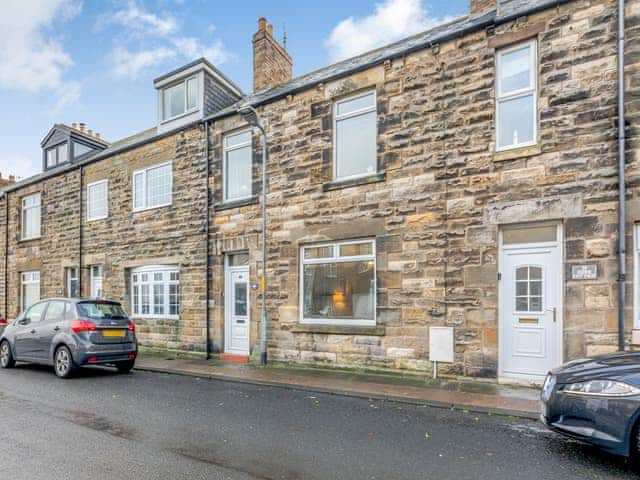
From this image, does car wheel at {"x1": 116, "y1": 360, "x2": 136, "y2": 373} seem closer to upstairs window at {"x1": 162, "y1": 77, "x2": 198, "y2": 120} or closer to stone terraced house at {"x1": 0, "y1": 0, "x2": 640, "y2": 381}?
stone terraced house at {"x1": 0, "y1": 0, "x2": 640, "y2": 381}

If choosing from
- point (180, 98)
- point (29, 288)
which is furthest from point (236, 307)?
point (29, 288)

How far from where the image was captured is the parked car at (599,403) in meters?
3.95

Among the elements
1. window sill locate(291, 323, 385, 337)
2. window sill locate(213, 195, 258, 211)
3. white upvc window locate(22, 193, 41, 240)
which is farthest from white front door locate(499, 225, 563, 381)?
white upvc window locate(22, 193, 41, 240)

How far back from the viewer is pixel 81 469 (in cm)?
416

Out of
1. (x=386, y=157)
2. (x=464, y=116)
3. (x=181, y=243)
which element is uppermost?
(x=464, y=116)

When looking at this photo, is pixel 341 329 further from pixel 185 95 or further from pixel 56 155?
pixel 56 155

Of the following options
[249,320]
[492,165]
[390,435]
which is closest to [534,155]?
[492,165]

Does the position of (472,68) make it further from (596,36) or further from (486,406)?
(486,406)

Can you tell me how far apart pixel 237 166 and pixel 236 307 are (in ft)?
12.4

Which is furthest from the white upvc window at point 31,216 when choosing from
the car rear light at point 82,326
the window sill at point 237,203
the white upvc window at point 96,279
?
the car rear light at point 82,326

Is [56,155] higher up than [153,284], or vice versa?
[56,155]

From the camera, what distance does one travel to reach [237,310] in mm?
11648

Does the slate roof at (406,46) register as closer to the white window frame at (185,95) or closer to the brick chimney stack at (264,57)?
the white window frame at (185,95)

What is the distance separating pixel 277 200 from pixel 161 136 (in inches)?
202
